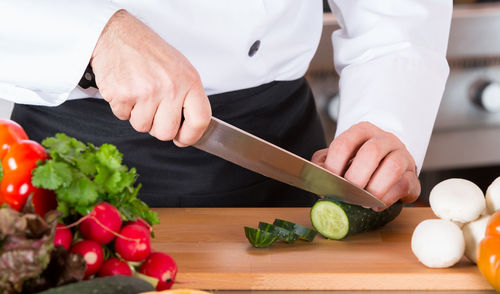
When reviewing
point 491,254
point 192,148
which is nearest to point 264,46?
point 192,148

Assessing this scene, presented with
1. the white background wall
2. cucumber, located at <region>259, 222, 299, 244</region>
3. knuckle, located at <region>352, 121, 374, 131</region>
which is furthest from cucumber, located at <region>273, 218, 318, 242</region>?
the white background wall

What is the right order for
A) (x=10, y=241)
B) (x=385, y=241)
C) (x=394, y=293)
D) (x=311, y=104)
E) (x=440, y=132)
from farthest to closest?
1. (x=440, y=132)
2. (x=311, y=104)
3. (x=385, y=241)
4. (x=394, y=293)
5. (x=10, y=241)

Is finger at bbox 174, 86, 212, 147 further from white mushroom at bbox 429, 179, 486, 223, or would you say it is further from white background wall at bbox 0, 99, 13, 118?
white background wall at bbox 0, 99, 13, 118

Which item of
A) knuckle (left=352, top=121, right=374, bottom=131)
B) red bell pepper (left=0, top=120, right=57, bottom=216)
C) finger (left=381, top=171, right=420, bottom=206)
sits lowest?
finger (left=381, top=171, right=420, bottom=206)

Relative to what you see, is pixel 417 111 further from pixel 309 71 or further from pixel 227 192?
pixel 309 71

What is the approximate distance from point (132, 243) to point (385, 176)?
569mm

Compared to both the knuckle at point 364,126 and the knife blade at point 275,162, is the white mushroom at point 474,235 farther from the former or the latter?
the knuckle at point 364,126

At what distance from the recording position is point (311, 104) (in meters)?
1.56

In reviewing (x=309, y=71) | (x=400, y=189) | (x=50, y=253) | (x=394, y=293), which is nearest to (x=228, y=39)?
(x=400, y=189)

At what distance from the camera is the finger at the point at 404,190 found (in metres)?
1.23

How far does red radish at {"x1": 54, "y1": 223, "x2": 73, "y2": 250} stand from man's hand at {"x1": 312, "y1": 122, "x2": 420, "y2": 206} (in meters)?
0.59

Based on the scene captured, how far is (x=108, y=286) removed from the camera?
0.70 metres

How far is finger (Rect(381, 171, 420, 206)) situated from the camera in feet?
4.03

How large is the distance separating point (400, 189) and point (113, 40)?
1.87 feet
